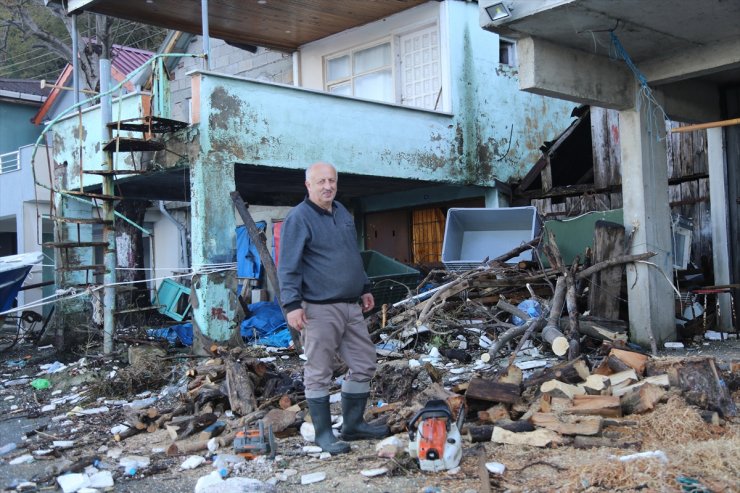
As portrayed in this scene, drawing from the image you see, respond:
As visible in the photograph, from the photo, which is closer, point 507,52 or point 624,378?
point 624,378

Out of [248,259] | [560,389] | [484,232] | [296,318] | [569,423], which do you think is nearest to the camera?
[296,318]

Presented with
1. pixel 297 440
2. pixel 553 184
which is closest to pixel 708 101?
pixel 553 184

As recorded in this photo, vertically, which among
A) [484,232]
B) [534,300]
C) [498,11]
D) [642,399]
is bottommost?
[642,399]

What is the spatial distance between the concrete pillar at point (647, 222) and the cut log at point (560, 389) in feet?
10.3

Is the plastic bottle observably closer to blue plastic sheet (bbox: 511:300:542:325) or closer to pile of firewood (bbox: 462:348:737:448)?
pile of firewood (bbox: 462:348:737:448)

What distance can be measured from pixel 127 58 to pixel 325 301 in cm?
1963

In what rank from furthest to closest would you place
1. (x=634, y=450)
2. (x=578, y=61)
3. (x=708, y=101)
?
(x=708, y=101)
(x=578, y=61)
(x=634, y=450)

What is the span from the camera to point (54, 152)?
12.6 m

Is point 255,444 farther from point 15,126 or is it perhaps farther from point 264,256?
point 15,126

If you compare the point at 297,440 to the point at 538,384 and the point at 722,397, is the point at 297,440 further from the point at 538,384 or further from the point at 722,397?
the point at 722,397

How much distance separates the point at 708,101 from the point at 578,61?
107 inches

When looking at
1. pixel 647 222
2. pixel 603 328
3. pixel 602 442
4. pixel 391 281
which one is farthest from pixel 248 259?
pixel 602 442

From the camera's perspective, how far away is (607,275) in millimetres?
8602

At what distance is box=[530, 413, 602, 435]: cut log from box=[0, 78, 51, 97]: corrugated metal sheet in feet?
76.3
